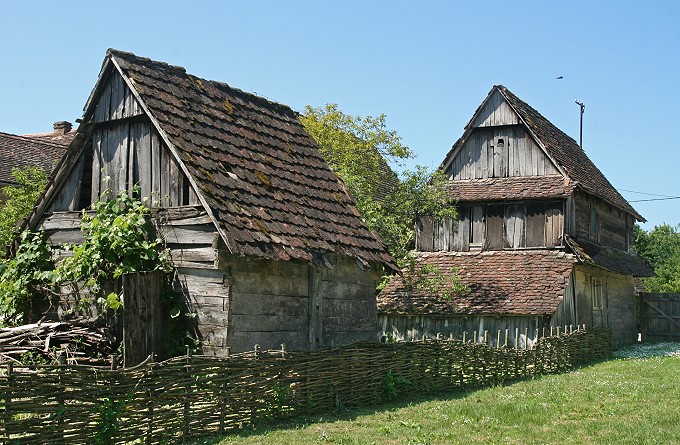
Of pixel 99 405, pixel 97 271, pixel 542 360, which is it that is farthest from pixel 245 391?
pixel 542 360

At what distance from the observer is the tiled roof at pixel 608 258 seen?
29125 millimetres

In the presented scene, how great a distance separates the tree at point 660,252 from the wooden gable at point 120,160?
48.9 m

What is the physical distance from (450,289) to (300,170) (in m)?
12.0

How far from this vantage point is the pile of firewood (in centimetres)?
1333

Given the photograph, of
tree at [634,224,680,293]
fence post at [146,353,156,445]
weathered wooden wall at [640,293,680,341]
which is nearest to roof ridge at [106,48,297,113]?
fence post at [146,353,156,445]

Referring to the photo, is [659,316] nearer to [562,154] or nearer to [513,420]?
[562,154]

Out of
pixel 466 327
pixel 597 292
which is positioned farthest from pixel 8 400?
pixel 597 292

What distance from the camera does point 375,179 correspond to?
31641 millimetres

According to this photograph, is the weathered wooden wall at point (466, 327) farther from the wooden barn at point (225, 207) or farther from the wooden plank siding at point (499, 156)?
the wooden barn at point (225, 207)

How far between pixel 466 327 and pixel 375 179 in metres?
7.10

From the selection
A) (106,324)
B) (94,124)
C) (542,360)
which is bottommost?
(542,360)

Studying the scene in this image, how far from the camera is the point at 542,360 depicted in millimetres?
21828

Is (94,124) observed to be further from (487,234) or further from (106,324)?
(487,234)

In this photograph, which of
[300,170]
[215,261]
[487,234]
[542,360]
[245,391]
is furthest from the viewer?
[487,234]
